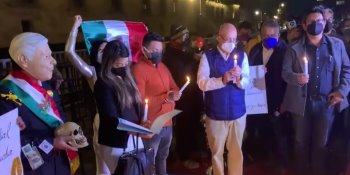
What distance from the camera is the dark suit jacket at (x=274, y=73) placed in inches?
152

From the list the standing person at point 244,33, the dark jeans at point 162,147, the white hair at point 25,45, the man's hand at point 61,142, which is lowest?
the dark jeans at point 162,147

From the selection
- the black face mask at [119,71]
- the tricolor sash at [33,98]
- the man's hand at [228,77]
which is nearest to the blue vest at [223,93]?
the man's hand at [228,77]

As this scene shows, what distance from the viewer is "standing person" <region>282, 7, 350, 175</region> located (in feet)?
11.3

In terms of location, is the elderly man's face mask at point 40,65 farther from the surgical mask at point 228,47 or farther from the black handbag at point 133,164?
the surgical mask at point 228,47

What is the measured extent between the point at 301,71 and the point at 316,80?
17 cm

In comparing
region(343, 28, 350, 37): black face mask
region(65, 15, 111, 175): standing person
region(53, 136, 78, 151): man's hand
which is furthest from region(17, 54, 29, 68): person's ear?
region(343, 28, 350, 37): black face mask

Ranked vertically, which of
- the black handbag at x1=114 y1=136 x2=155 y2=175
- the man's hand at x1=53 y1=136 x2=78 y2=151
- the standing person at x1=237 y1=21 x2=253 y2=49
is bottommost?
the black handbag at x1=114 y1=136 x2=155 y2=175

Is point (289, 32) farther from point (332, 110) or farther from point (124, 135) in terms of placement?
point (124, 135)

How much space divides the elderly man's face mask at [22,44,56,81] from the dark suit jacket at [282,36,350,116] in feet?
7.88

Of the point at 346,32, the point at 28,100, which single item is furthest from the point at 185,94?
the point at 28,100

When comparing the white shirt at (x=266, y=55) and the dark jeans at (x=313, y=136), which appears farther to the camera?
the white shirt at (x=266, y=55)

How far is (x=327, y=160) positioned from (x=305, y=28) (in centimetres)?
158

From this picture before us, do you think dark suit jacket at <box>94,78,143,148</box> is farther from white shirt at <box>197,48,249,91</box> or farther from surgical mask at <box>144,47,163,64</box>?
white shirt at <box>197,48,249,91</box>

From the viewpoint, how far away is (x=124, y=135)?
2457 millimetres
